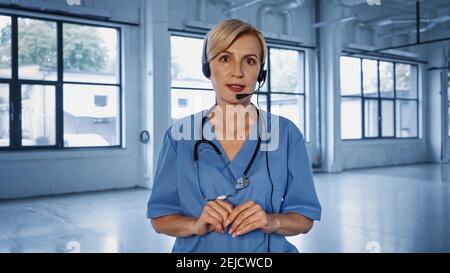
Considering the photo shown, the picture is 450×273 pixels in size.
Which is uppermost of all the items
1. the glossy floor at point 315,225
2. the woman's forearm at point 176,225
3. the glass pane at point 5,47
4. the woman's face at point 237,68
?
the glass pane at point 5,47

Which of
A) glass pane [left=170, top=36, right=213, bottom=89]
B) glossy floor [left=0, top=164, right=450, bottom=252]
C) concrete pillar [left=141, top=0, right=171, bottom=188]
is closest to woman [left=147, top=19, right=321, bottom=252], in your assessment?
glossy floor [left=0, top=164, right=450, bottom=252]

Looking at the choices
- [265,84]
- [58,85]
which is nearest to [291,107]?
[265,84]

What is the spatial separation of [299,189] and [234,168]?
5.9 inches

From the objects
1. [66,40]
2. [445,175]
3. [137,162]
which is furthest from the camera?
[445,175]

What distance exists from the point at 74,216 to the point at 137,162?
104 inches

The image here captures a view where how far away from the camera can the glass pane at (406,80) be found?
12281mm

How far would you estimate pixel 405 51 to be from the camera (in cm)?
1166

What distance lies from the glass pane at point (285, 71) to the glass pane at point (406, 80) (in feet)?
12.3

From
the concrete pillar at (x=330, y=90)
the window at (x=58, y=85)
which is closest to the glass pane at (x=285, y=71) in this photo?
the concrete pillar at (x=330, y=90)

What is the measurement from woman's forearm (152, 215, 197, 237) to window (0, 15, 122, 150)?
257 inches

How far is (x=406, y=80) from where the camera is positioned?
12555mm

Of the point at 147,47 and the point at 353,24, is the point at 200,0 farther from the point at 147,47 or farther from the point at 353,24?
the point at 353,24

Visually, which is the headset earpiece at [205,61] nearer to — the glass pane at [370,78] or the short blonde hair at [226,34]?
the short blonde hair at [226,34]
